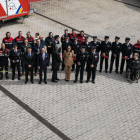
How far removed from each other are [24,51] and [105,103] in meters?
4.03

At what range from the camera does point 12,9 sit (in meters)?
16.8

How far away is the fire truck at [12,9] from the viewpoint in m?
16.3

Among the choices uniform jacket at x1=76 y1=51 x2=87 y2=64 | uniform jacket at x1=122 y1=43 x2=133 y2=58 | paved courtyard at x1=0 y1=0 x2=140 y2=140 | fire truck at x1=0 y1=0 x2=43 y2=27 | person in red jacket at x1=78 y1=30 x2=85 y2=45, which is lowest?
paved courtyard at x1=0 y1=0 x2=140 y2=140

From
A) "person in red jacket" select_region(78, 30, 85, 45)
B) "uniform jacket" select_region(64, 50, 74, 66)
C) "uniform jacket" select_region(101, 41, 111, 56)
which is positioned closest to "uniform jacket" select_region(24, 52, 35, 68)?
"uniform jacket" select_region(64, 50, 74, 66)

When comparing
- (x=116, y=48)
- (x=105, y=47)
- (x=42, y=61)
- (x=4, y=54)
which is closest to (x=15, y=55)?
(x=4, y=54)

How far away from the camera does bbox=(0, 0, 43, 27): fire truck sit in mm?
16316

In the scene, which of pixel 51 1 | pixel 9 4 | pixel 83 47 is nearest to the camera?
pixel 83 47

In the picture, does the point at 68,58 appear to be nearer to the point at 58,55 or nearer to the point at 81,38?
the point at 58,55

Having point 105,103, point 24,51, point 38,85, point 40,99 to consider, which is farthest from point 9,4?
point 105,103

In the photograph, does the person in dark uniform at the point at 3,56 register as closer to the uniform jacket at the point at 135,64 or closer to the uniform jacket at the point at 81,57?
the uniform jacket at the point at 81,57

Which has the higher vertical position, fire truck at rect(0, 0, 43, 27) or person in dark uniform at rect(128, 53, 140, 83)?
fire truck at rect(0, 0, 43, 27)

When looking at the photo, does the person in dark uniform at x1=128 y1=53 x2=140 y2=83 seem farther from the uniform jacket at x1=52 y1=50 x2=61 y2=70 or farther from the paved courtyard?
the uniform jacket at x1=52 y1=50 x2=61 y2=70

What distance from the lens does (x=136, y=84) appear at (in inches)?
463

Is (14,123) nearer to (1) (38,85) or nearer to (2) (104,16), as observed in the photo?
(1) (38,85)
